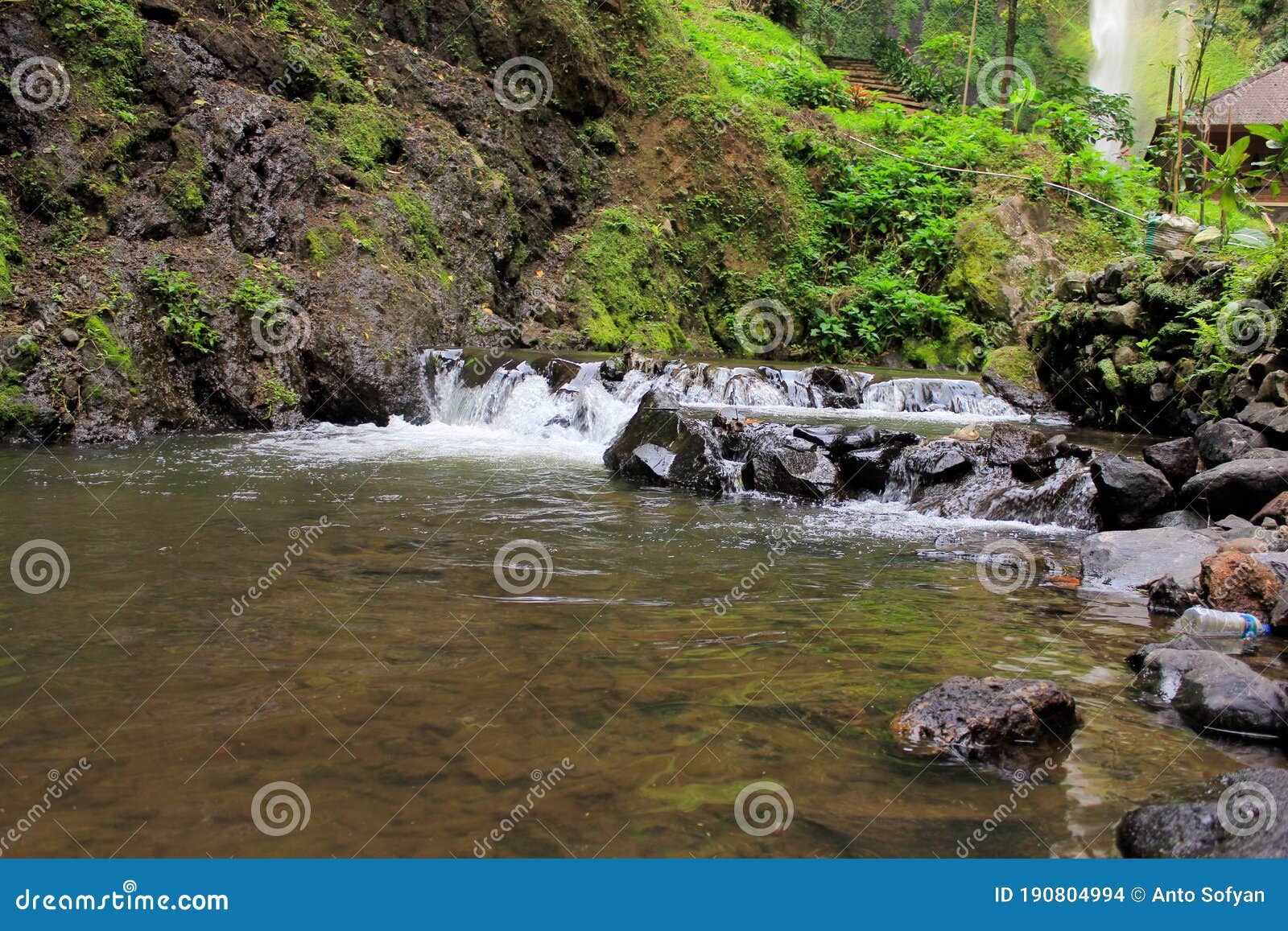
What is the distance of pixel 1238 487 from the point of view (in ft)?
21.5

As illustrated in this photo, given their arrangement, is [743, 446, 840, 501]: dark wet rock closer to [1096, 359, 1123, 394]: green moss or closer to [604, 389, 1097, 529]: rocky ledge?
[604, 389, 1097, 529]: rocky ledge

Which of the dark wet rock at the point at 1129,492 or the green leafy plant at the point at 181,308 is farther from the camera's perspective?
the green leafy plant at the point at 181,308

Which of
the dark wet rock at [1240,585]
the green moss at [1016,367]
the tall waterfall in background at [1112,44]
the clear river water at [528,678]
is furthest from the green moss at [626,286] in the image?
the tall waterfall in background at [1112,44]

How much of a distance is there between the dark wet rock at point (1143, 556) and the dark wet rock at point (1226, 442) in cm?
209

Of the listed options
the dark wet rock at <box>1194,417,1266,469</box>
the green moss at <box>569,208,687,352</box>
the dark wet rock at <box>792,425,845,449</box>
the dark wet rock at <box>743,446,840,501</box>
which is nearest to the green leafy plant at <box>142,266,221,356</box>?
the green moss at <box>569,208,687,352</box>

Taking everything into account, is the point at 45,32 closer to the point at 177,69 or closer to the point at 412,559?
the point at 177,69

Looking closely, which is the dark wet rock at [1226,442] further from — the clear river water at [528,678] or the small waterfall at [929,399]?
the small waterfall at [929,399]

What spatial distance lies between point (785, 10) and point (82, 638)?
31.6 metres

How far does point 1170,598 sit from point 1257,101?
27272 mm

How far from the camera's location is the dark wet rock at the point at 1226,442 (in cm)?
751

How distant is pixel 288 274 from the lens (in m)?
11.6

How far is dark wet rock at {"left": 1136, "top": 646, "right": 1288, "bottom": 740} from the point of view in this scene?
329 cm

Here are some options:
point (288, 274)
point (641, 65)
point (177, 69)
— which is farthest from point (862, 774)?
point (641, 65)

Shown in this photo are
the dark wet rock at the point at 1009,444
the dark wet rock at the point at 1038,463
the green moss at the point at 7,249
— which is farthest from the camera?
the green moss at the point at 7,249
